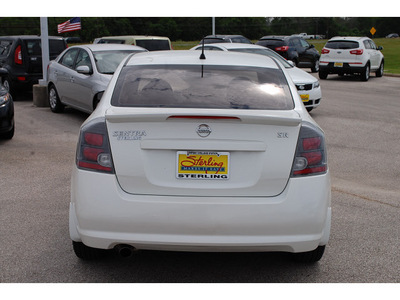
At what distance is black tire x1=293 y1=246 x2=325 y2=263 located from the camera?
441 cm

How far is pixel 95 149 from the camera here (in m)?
3.91

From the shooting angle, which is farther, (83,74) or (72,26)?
(72,26)

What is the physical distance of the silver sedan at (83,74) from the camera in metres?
11.5

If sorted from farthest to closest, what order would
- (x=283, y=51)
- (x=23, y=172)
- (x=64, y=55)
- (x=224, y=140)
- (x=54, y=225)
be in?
(x=283, y=51), (x=64, y=55), (x=23, y=172), (x=54, y=225), (x=224, y=140)

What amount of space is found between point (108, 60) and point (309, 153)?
28.9 ft

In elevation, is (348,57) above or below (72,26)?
below

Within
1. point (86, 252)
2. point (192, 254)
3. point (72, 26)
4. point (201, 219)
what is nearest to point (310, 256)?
point (192, 254)

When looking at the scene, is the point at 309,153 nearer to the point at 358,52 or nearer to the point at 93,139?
the point at 93,139

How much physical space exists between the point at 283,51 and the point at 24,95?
13948mm

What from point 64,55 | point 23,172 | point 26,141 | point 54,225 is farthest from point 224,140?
point 64,55

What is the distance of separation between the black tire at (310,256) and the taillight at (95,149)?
158 centimetres

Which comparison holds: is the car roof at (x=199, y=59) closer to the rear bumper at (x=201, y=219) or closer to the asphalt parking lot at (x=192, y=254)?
the rear bumper at (x=201, y=219)

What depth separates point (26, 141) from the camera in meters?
10.1

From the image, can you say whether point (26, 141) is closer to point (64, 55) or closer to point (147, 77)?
Answer: point (64, 55)
